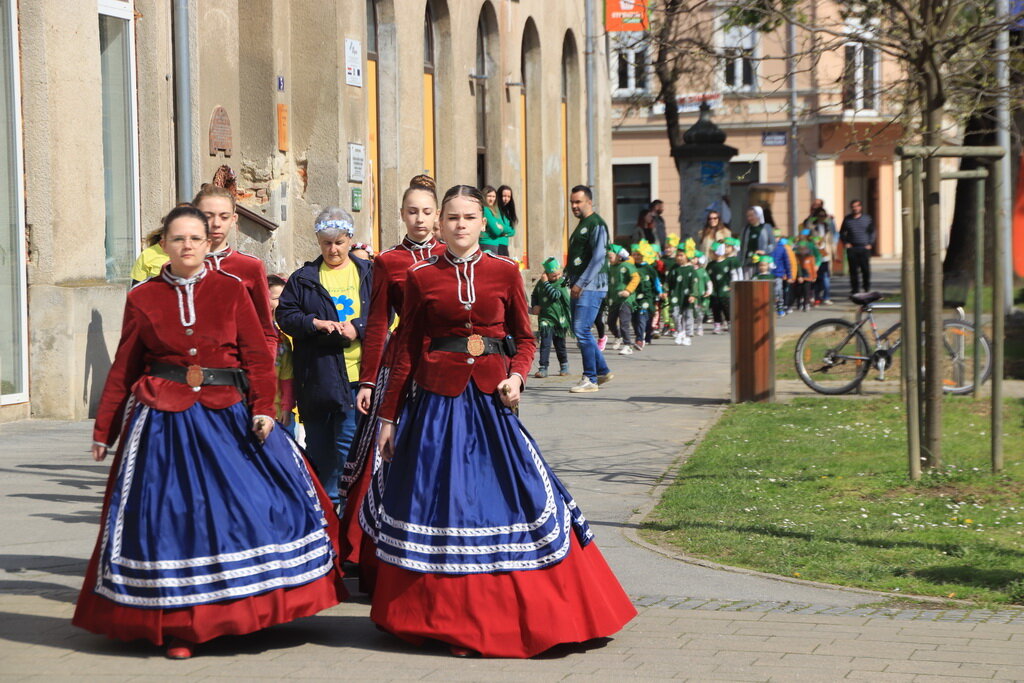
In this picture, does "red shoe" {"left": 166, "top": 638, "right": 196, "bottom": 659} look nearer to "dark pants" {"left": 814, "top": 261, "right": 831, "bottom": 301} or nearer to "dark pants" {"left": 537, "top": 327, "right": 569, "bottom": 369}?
"dark pants" {"left": 537, "top": 327, "right": 569, "bottom": 369}

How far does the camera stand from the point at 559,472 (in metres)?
10.5

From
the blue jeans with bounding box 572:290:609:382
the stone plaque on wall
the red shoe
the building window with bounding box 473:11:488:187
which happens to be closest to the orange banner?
the building window with bounding box 473:11:488:187

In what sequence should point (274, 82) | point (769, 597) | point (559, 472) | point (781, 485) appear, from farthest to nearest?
point (274, 82)
point (559, 472)
point (781, 485)
point (769, 597)

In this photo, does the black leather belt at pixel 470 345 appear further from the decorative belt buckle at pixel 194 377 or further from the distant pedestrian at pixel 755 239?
the distant pedestrian at pixel 755 239

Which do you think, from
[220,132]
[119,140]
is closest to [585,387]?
[220,132]

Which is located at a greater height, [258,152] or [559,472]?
[258,152]

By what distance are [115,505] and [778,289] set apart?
69.4ft

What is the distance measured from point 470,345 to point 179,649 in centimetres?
159

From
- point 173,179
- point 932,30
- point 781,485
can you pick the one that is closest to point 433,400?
point 781,485

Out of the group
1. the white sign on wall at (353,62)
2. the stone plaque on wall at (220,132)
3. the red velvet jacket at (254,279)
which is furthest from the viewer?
the white sign on wall at (353,62)

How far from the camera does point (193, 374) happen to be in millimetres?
6062

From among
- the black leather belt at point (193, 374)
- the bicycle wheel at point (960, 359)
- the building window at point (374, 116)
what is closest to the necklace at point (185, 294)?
the black leather belt at point (193, 374)

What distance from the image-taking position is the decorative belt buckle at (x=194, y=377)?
238 inches

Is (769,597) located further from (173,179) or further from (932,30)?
(173,179)
